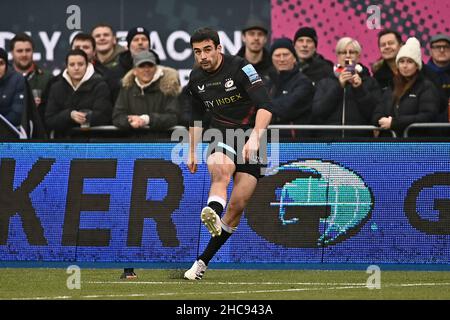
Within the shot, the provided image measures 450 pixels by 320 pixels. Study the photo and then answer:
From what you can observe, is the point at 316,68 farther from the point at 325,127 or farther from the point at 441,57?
the point at 441,57

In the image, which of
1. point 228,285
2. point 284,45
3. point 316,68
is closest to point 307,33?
point 316,68

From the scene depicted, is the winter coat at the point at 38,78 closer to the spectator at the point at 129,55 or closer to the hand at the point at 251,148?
the spectator at the point at 129,55

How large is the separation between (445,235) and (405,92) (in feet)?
7.78

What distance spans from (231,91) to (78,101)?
4.09m

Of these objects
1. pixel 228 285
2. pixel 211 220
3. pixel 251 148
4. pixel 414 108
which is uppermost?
pixel 414 108

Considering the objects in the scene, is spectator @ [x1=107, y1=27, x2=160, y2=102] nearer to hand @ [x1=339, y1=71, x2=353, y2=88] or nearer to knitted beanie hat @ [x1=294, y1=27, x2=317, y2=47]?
knitted beanie hat @ [x1=294, y1=27, x2=317, y2=47]

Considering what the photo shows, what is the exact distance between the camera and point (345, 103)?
16.3m

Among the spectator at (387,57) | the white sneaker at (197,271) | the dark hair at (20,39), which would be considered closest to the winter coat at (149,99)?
the dark hair at (20,39)

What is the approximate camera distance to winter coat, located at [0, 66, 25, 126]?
55.5 ft

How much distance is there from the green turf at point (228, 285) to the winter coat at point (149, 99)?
A: 8.63ft

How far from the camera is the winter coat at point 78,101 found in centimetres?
1669

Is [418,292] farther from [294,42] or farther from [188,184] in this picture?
[294,42]

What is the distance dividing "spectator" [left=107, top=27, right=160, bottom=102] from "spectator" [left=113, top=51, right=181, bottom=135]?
56cm

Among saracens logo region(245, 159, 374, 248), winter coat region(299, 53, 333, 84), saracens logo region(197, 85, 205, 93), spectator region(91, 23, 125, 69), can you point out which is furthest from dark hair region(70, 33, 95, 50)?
saracens logo region(197, 85, 205, 93)
